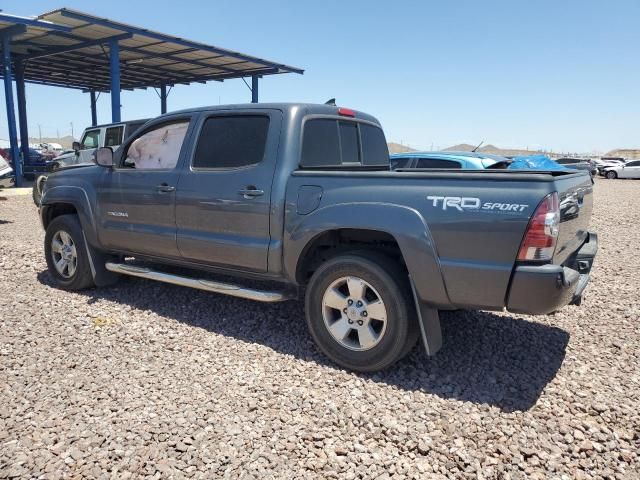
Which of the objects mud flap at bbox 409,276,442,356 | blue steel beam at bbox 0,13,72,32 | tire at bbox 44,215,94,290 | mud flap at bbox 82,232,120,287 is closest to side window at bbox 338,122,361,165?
mud flap at bbox 409,276,442,356

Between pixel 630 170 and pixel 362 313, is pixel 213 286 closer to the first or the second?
pixel 362 313

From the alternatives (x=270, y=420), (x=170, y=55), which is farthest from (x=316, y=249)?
(x=170, y=55)

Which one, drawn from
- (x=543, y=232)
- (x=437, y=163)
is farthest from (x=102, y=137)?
(x=543, y=232)

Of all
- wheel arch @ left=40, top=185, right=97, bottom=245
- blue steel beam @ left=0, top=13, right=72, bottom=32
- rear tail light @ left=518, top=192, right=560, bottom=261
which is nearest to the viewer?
rear tail light @ left=518, top=192, right=560, bottom=261

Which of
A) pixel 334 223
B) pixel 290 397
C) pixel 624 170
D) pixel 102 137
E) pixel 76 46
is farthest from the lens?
pixel 624 170

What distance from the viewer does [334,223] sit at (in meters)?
3.43

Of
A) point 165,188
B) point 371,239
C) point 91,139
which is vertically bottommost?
point 371,239

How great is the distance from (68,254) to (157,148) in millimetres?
1731

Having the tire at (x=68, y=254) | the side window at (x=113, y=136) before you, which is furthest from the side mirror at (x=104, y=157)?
the side window at (x=113, y=136)

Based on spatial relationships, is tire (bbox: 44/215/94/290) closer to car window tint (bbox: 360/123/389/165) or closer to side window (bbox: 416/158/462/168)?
car window tint (bbox: 360/123/389/165)

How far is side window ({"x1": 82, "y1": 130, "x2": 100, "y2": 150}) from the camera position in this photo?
1348cm

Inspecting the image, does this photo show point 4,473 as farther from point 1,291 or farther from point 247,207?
point 1,291

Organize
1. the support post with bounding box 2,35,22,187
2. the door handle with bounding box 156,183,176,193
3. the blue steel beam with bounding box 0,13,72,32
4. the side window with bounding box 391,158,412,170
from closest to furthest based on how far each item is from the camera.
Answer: the door handle with bounding box 156,183,176,193, the side window with bounding box 391,158,412,170, the blue steel beam with bounding box 0,13,72,32, the support post with bounding box 2,35,22,187

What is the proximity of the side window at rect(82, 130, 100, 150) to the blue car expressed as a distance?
8.84m
